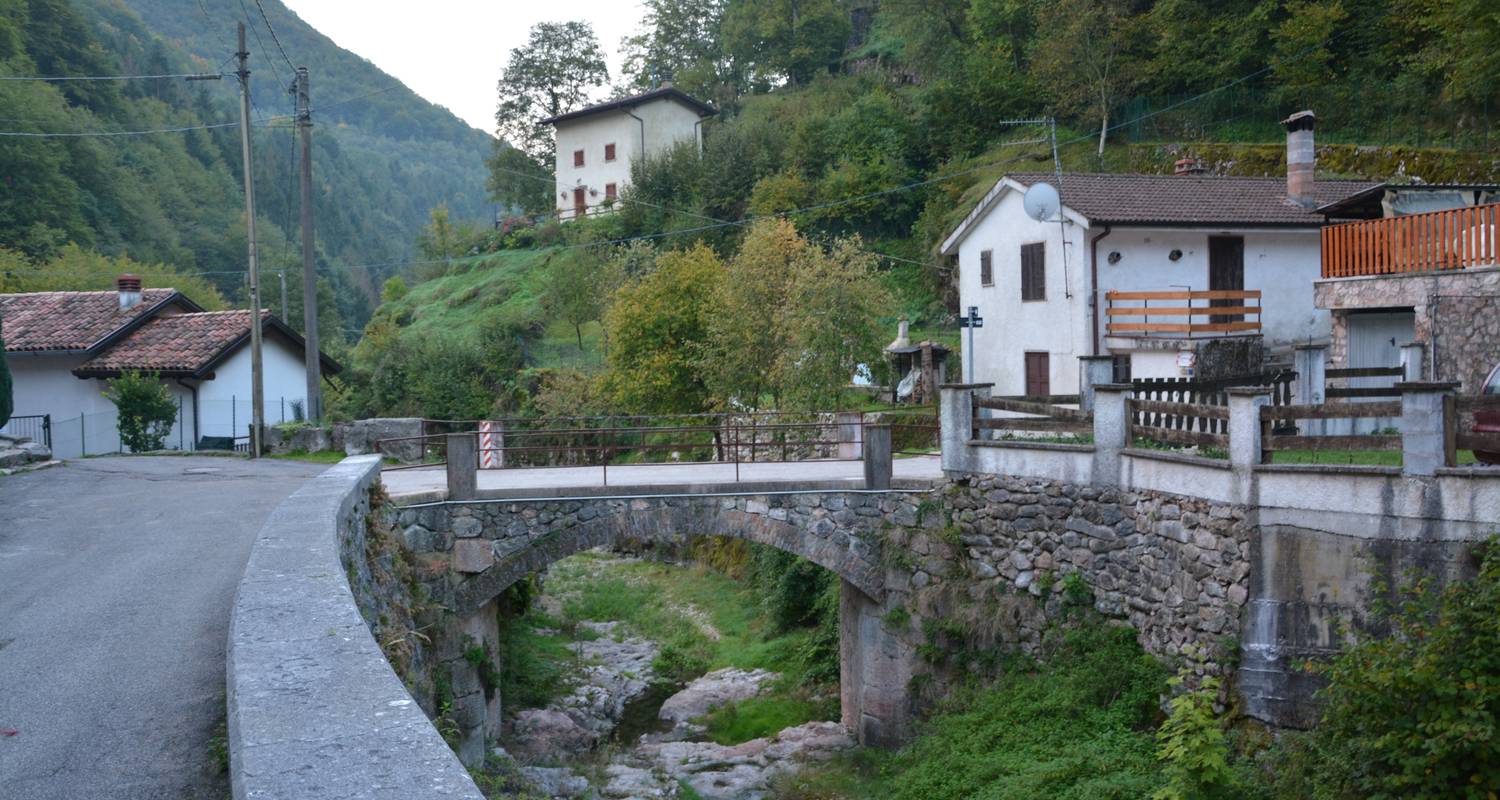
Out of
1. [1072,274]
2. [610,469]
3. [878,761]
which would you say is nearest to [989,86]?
[1072,274]

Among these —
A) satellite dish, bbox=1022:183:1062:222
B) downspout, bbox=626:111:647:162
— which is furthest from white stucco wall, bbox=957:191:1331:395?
downspout, bbox=626:111:647:162

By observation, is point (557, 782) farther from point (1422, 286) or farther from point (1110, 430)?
point (1422, 286)

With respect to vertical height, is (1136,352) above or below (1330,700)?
above

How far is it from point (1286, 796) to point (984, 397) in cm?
736

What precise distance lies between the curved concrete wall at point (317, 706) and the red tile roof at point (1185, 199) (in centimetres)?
2046

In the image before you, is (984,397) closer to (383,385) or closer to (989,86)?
(383,385)

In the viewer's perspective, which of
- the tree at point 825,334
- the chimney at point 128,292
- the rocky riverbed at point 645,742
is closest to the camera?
the rocky riverbed at point 645,742

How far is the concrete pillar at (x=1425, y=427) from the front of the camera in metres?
10.2

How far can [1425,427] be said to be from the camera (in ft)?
33.4

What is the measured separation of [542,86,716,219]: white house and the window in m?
33.2

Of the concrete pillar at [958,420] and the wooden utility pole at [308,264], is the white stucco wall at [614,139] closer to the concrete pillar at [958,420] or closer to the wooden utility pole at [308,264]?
the wooden utility pole at [308,264]

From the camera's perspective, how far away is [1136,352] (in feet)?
77.6

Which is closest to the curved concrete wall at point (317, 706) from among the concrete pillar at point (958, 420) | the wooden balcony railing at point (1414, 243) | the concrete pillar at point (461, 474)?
the concrete pillar at point (461, 474)

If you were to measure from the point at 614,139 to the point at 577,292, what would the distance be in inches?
701
